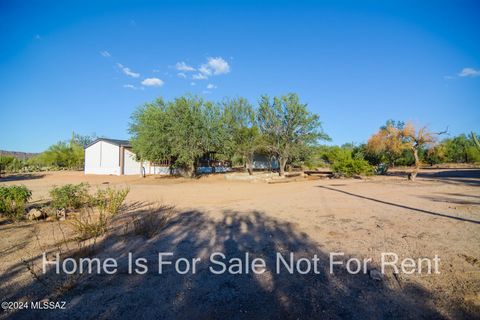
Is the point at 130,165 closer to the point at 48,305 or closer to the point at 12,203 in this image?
the point at 12,203

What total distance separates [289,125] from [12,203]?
73.8ft

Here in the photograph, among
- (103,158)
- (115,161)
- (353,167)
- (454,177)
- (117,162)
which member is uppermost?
(103,158)

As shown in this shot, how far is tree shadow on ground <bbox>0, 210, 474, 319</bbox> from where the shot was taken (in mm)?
2596

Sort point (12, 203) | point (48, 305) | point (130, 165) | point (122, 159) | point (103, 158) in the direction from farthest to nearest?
point (103, 158) → point (130, 165) → point (122, 159) → point (12, 203) → point (48, 305)

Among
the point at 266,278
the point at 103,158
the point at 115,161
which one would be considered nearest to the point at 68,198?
the point at 266,278

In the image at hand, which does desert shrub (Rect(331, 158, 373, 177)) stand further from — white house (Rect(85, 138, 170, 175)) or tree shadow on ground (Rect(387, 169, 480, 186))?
white house (Rect(85, 138, 170, 175))

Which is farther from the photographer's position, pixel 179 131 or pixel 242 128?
pixel 242 128

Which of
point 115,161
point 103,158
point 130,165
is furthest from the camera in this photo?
point 103,158

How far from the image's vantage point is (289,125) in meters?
25.5

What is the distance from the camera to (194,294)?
9.81ft

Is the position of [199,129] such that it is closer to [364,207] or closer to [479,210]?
[364,207]

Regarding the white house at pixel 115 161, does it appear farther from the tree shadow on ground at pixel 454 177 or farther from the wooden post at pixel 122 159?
the tree shadow on ground at pixel 454 177

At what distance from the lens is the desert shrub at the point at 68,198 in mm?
7426

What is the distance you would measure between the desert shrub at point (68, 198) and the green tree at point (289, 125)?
66.6ft
